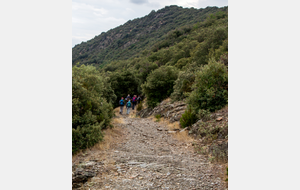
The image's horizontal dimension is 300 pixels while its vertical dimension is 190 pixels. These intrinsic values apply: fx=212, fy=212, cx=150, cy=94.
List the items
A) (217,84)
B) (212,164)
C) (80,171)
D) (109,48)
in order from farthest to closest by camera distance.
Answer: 1. (109,48)
2. (217,84)
3. (212,164)
4. (80,171)

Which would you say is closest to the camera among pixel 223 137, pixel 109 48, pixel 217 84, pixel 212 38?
pixel 223 137

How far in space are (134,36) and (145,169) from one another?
98.7 metres

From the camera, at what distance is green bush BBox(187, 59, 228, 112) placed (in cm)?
1118

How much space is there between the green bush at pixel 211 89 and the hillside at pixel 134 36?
72.2 meters

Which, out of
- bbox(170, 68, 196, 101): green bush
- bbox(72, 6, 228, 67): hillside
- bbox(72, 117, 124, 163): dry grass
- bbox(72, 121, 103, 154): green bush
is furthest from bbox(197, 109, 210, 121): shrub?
bbox(72, 6, 228, 67): hillside

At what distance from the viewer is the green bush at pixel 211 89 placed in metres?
Answer: 11.2

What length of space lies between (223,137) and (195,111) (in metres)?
3.70

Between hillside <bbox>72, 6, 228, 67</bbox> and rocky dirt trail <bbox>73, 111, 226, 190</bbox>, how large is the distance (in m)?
75.9

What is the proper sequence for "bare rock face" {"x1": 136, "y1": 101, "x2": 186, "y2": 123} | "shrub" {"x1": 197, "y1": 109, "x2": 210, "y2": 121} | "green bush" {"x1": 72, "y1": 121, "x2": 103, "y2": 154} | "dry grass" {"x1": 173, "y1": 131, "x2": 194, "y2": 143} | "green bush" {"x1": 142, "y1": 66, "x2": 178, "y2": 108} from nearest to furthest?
1. "green bush" {"x1": 72, "y1": 121, "x2": 103, "y2": 154}
2. "dry grass" {"x1": 173, "y1": 131, "x2": 194, "y2": 143}
3. "shrub" {"x1": 197, "y1": 109, "x2": 210, "y2": 121}
4. "bare rock face" {"x1": 136, "y1": 101, "x2": 186, "y2": 123}
5. "green bush" {"x1": 142, "y1": 66, "x2": 178, "y2": 108}

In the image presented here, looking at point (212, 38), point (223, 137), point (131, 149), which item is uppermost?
point (212, 38)

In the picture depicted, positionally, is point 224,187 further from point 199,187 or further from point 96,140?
point 96,140

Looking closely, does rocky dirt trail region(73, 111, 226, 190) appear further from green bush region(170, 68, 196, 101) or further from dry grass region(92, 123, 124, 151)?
green bush region(170, 68, 196, 101)

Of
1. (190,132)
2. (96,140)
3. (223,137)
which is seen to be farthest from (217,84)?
(96,140)

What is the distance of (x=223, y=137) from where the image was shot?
8.23 m
